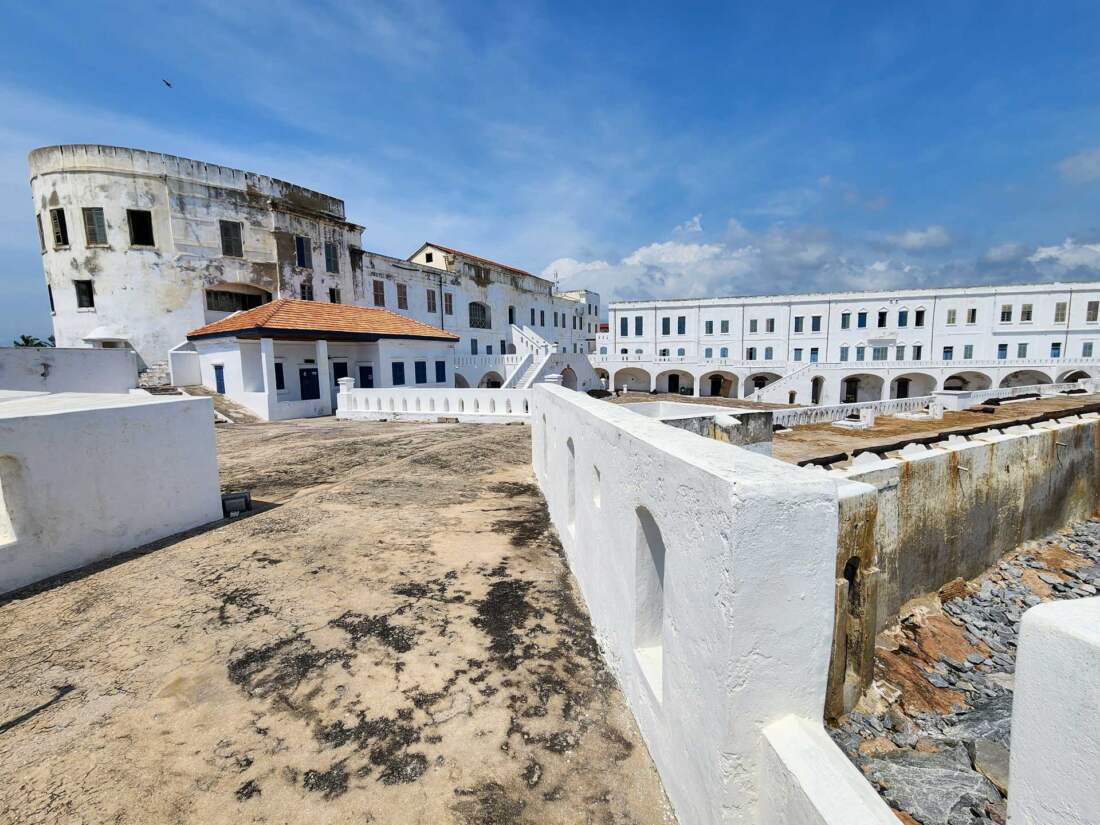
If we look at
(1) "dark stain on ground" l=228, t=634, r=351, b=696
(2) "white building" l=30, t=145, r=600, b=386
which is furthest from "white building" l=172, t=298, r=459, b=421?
(1) "dark stain on ground" l=228, t=634, r=351, b=696

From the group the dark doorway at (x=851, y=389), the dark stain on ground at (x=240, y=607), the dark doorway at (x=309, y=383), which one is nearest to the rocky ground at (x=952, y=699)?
the dark stain on ground at (x=240, y=607)

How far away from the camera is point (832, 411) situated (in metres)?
17.7

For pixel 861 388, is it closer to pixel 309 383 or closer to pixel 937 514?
pixel 937 514

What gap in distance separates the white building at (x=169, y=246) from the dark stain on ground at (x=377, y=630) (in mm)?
24832

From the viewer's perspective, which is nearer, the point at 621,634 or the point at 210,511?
the point at 621,634

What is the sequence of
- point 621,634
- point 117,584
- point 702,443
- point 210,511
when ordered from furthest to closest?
point 210,511 → point 117,584 → point 621,634 → point 702,443

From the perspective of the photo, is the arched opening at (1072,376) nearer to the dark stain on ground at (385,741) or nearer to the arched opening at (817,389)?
the arched opening at (817,389)

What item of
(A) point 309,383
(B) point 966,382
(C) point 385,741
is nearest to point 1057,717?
(C) point 385,741

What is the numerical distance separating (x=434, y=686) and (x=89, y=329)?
29.9 meters

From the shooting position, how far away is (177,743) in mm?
3438

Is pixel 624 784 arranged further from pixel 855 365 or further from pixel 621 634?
pixel 855 365

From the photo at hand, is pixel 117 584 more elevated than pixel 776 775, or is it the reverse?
pixel 776 775

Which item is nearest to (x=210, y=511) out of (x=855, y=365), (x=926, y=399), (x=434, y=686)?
(x=434, y=686)

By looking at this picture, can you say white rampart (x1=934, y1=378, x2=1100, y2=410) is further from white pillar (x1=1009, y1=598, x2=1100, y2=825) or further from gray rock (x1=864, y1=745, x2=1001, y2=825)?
white pillar (x1=1009, y1=598, x2=1100, y2=825)
